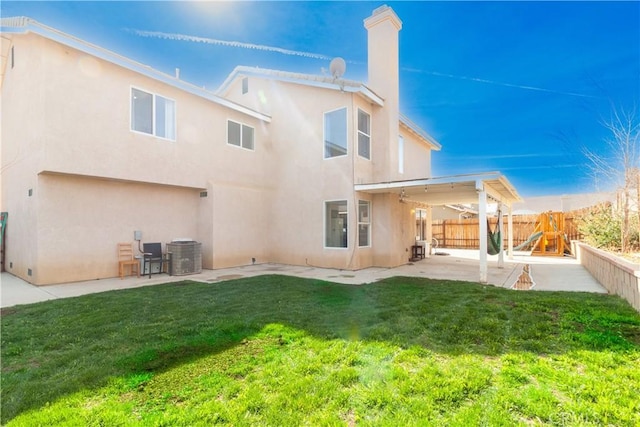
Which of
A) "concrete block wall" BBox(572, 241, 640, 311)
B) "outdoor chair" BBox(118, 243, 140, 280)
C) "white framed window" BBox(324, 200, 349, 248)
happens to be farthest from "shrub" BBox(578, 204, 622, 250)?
"outdoor chair" BBox(118, 243, 140, 280)

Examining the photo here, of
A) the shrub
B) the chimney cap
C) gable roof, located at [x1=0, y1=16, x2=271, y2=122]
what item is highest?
the chimney cap

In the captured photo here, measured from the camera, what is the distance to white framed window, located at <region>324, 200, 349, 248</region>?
11.4 metres

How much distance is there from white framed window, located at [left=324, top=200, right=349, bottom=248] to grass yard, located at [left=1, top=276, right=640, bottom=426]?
5172 millimetres

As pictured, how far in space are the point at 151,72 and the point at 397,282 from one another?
10076mm

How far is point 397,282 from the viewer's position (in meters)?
8.66

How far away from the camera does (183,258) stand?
33.8 feet

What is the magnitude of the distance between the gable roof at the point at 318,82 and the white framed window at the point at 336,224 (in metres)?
4.08

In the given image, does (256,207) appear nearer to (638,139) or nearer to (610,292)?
(610,292)

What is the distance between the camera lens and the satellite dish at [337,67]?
466 inches

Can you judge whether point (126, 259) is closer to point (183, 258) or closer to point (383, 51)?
point (183, 258)

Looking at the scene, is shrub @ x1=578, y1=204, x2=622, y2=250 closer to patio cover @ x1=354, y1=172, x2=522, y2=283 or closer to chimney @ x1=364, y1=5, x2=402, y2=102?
patio cover @ x1=354, y1=172, x2=522, y2=283

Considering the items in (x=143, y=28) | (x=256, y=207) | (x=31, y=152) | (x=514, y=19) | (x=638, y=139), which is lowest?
(x=256, y=207)

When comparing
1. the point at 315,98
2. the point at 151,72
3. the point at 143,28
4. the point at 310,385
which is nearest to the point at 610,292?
the point at 310,385

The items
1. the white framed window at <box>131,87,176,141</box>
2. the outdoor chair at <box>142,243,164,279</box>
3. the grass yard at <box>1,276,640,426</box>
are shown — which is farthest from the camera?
the outdoor chair at <box>142,243,164,279</box>
